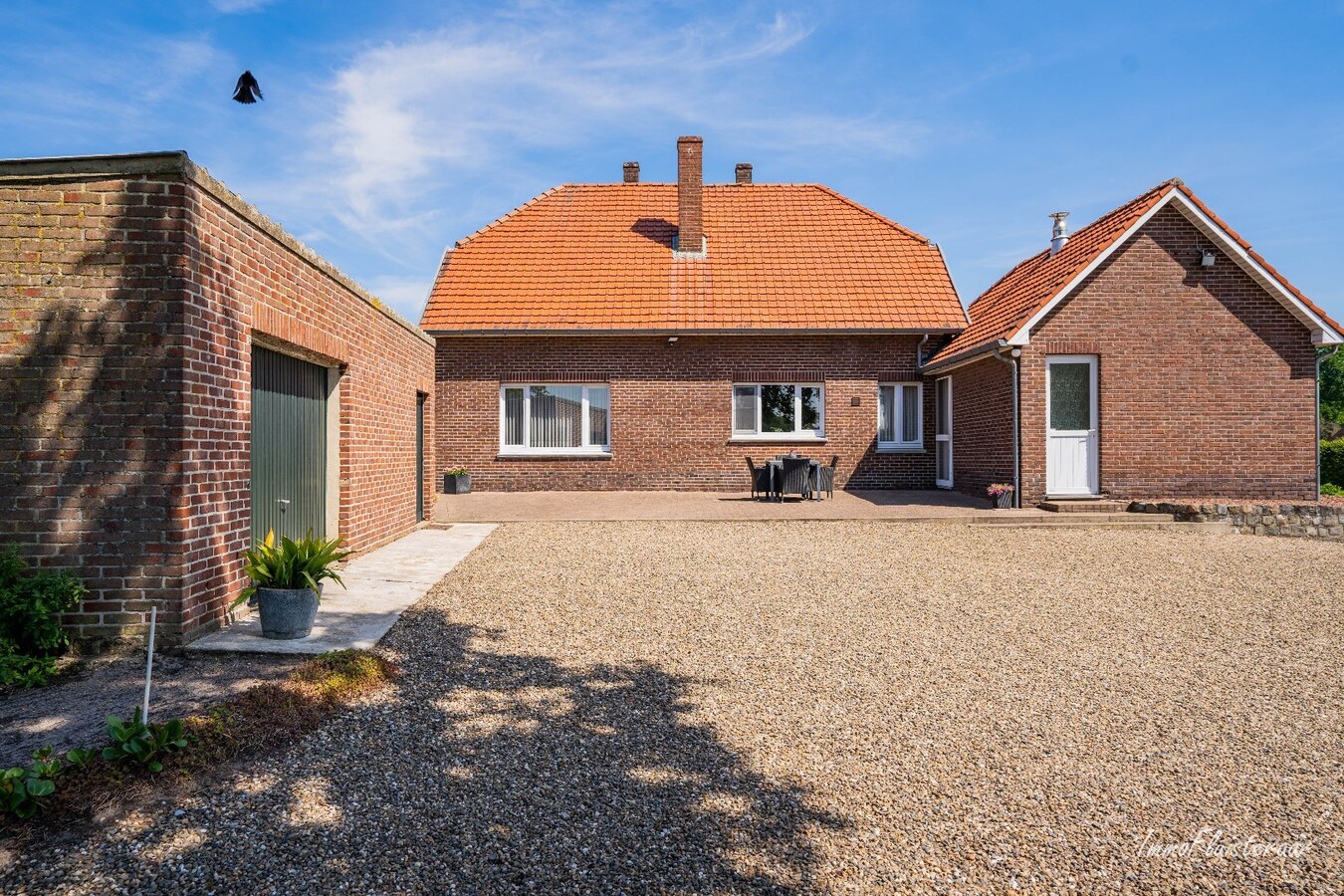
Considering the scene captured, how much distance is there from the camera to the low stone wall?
11.9 metres

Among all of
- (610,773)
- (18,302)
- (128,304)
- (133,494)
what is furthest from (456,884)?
(18,302)

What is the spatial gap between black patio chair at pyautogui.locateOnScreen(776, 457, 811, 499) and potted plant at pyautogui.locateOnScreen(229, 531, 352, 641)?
34.8 feet

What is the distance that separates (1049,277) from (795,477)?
611cm

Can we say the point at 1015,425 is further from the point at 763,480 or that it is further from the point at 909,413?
the point at 763,480

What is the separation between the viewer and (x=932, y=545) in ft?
32.3

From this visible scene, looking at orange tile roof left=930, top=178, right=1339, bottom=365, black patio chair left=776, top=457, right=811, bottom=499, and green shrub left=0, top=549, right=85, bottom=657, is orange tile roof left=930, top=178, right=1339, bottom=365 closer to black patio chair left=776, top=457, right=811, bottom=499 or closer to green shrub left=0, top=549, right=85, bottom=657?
black patio chair left=776, top=457, right=811, bottom=499

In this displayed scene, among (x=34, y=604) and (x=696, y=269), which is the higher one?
(x=696, y=269)

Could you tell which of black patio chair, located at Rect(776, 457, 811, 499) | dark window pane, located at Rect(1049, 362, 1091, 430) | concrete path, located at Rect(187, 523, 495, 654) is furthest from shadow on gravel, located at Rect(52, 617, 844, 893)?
dark window pane, located at Rect(1049, 362, 1091, 430)

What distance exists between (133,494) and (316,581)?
123 cm

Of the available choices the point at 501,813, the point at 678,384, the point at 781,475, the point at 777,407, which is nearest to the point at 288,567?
the point at 501,813

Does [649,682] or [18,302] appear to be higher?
[18,302]

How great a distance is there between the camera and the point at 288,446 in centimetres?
708

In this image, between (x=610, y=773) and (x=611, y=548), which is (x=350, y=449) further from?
(x=610, y=773)

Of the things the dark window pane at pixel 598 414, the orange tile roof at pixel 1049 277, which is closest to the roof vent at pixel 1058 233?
the orange tile roof at pixel 1049 277
